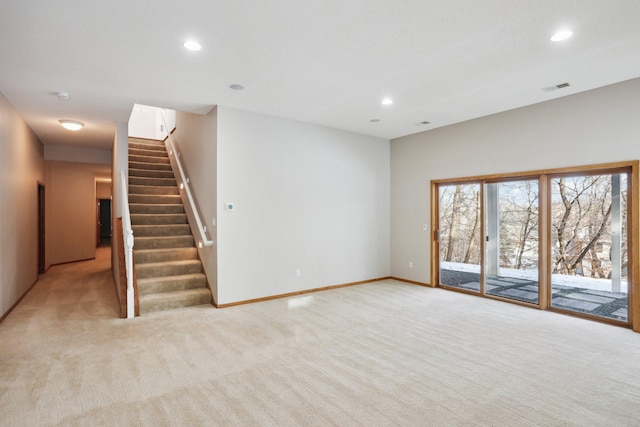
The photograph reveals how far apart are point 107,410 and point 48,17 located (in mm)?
3083

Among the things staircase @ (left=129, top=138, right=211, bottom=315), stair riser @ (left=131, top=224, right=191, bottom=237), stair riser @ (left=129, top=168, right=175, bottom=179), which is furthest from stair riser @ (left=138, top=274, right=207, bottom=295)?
stair riser @ (left=129, top=168, right=175, bottom=179)

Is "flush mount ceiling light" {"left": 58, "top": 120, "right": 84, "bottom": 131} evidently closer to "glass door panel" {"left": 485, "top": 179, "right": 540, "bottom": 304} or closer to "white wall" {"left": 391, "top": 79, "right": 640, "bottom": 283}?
"white wall" {"left": 391, "top": 79, "right": 640, "bottom": 283}

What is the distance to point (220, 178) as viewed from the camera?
5.17m

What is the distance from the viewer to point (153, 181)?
747 cm

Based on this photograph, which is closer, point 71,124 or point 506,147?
point 506,147

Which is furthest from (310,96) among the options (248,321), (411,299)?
(411,299)

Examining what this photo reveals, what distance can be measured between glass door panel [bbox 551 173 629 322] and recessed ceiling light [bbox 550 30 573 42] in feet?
7.70

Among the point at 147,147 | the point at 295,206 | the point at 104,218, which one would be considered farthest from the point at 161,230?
the point at 104,218

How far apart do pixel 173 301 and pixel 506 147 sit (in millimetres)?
5649

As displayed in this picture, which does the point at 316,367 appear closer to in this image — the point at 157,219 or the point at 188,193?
the point at 188,193

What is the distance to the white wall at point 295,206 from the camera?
17.3 ft

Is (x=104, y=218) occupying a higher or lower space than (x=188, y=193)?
lower

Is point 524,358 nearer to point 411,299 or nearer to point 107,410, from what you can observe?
point 411,299

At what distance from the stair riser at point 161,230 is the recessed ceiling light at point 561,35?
599 centimetres
